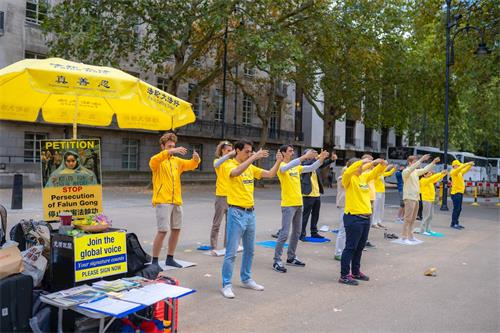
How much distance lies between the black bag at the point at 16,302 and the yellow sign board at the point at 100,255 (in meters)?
0.54

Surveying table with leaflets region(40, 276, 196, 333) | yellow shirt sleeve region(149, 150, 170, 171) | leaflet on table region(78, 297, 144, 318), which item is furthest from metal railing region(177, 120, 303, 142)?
leaflet on table region(78, 297, 144, 318)

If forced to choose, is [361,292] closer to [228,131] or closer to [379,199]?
[379,199]

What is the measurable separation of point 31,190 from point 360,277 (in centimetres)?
1789

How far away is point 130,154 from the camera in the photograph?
1170 inches

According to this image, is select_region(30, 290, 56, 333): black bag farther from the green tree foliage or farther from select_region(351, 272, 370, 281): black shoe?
the green tree foliage

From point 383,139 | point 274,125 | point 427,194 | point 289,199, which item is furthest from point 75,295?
point 383,139

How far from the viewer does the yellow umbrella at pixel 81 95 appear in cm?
546

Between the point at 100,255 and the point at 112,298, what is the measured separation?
772mm

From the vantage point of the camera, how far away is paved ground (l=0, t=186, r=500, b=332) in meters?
5.27

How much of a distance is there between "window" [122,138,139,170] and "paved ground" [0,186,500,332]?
58.7ft

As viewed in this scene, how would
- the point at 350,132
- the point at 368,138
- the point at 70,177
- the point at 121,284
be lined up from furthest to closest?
the point at 368,138
the point at 350,132
the point at 70,177
the point at 121,284

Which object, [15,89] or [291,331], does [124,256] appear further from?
[15,89]

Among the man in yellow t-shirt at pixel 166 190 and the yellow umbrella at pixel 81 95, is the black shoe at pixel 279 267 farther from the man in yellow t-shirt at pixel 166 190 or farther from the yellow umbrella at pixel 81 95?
the yellow umbrella at pixel 81 95

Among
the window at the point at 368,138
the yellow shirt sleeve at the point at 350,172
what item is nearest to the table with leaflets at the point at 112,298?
the yellow shirt sleeve at the point at 350,172
